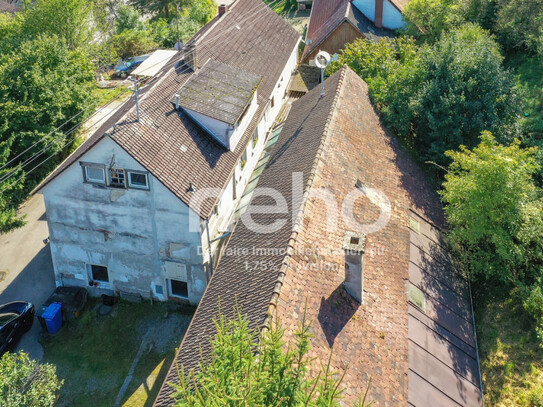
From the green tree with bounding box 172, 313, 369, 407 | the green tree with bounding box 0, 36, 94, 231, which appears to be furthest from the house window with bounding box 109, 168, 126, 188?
the green tree with bounding box 172, 313, 369, 407

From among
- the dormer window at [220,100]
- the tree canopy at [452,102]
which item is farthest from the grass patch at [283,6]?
the tree canopy at [452,102]

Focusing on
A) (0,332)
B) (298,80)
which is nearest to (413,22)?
(298,80)

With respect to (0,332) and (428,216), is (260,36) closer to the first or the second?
(428,216)

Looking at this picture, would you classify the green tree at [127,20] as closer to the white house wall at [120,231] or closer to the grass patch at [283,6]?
the grass patch at [283,6]

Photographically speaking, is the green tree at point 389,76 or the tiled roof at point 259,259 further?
the green tree at point 389,76

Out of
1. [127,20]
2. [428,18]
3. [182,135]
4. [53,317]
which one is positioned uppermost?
[428,18]

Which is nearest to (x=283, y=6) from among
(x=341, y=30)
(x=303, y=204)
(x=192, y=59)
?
(x=341, y=30)

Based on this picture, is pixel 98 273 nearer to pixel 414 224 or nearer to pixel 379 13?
pixel 414 224
